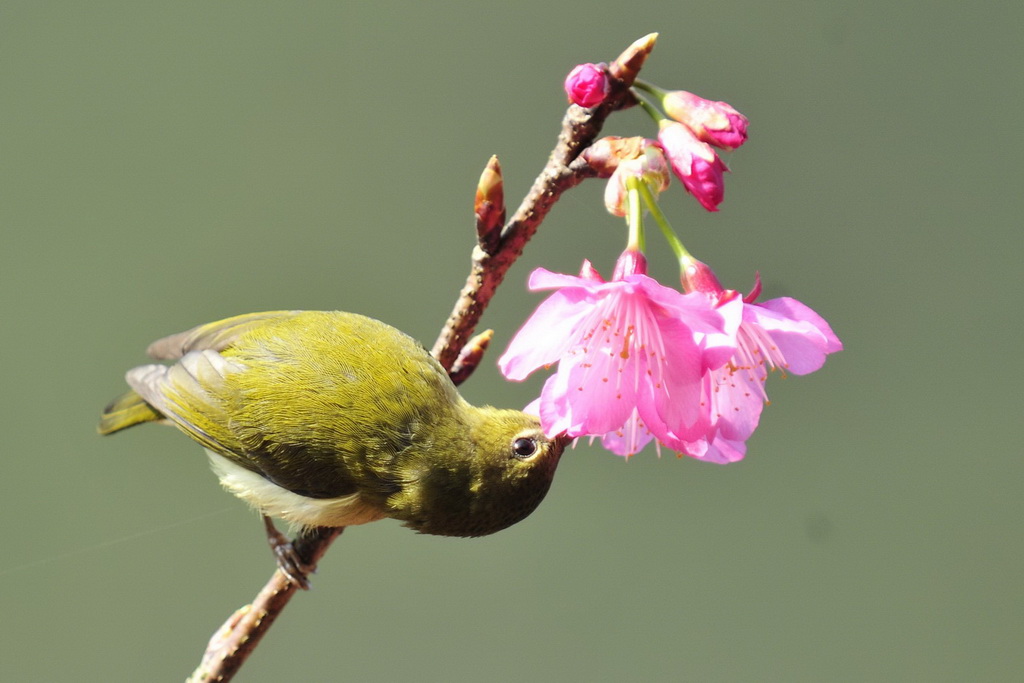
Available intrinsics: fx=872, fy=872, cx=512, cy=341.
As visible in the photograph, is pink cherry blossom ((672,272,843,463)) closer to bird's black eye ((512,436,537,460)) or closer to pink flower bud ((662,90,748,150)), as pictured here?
pink flower bud ((662,90,748,150))

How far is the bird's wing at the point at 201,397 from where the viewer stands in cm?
177

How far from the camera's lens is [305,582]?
1.62 metres

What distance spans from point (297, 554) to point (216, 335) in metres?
0.54

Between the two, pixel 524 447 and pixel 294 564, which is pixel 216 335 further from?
pixel 524 447

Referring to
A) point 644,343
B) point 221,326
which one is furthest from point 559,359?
point 221,326

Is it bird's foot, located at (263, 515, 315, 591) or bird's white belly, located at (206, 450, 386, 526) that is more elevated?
bird's white belly, located at (206, 450, 386, 526)

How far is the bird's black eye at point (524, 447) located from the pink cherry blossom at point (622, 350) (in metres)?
0.38

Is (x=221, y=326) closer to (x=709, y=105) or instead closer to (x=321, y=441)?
(x=321, y=441)

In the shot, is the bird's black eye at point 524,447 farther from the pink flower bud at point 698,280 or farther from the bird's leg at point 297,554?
the pink flower bud at point 698,280

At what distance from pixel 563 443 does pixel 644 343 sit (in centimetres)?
50

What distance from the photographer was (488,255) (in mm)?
1223

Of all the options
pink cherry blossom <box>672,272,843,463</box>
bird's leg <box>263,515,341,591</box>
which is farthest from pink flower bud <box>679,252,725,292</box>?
bird's leg <box>263,515,341,591</box>

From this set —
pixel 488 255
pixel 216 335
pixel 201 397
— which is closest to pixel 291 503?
pixel 201 397

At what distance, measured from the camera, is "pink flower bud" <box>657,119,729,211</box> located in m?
0.94
